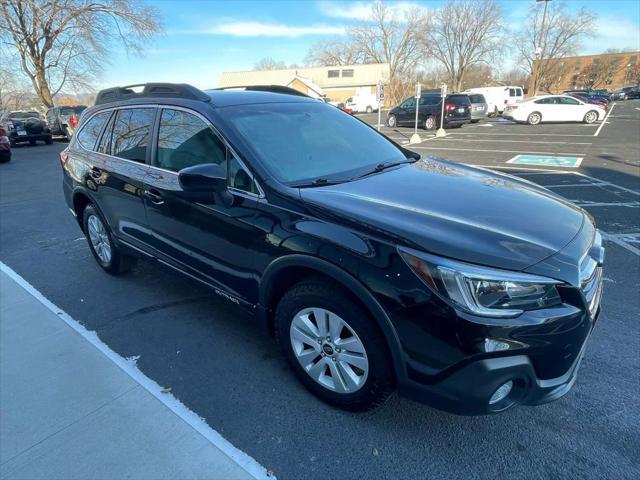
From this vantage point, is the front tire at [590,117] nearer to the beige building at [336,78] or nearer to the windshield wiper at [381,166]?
the windshield wiper at [381,166]

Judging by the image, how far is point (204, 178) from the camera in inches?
93.7

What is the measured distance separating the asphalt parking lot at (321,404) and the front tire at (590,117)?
63.6 feet

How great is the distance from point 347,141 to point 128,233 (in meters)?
2.12

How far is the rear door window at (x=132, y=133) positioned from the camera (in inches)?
127

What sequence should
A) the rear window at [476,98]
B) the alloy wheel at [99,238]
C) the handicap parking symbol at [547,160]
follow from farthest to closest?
the rear window at [476,98] < the handicap parking symbol at [547,160] < the alloy wheel at [99,238]

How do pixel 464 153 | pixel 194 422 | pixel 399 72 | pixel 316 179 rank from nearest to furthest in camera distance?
pixel 194 422 → pixel 316 179 → pixel 464 153 → pixel 399 72

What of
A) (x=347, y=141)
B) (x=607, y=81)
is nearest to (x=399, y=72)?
(x=607, y=81)

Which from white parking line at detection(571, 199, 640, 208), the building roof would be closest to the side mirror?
white parking line at detection(571, 199, 640, 208)

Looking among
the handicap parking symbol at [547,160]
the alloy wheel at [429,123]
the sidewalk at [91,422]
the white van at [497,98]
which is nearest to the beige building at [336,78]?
the white van at [497,98]

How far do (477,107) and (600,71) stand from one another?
253 feet

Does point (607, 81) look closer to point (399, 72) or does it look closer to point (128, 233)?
point (399, 72)

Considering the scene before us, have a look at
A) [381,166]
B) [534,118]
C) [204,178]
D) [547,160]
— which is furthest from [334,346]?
[534,118]

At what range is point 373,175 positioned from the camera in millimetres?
2717

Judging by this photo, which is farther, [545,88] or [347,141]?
[545,88]
